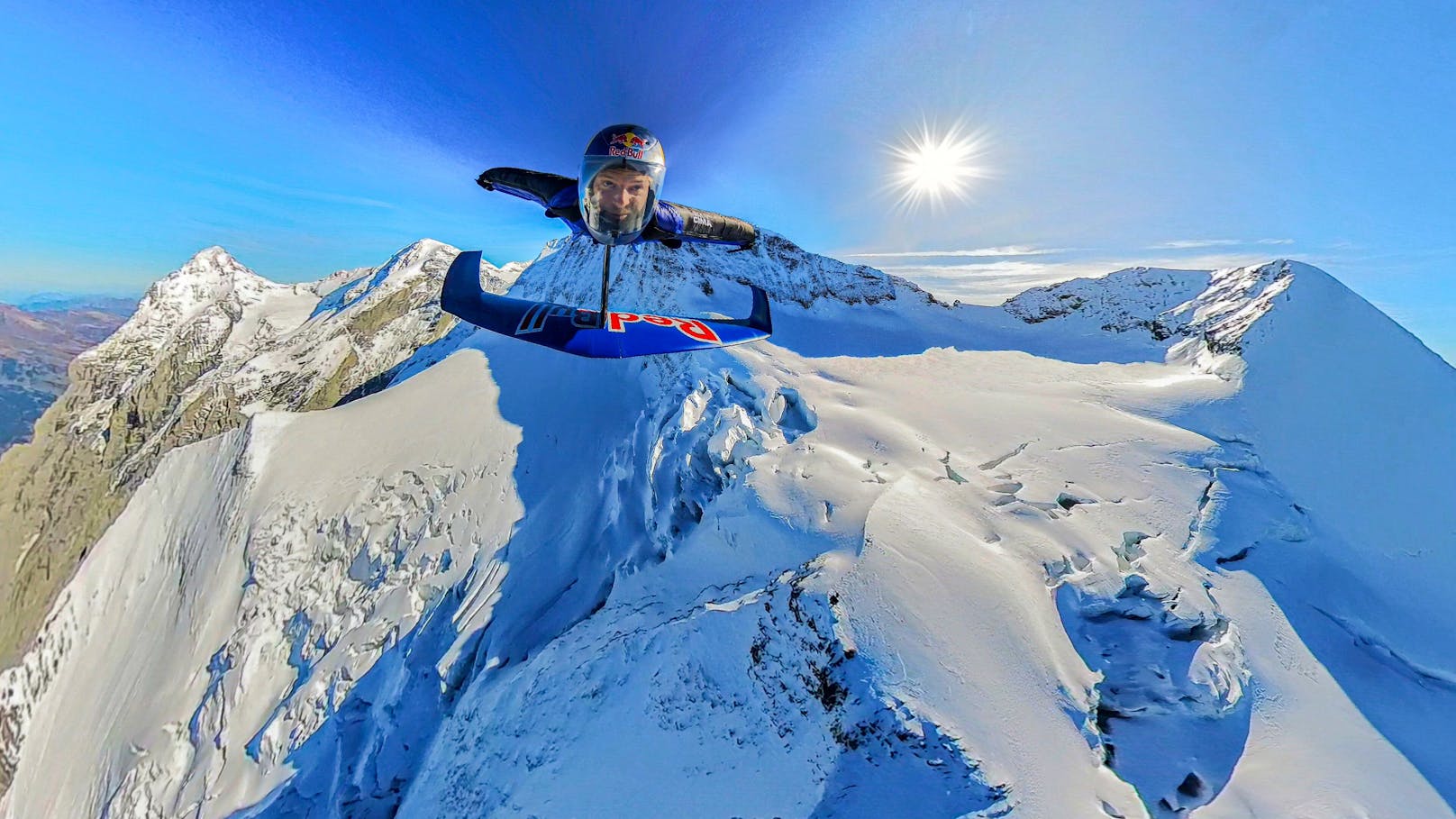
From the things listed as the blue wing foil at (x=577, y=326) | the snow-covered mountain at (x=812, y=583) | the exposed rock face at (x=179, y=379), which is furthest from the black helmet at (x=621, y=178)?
the exposed rock face at (x=179, y=379)

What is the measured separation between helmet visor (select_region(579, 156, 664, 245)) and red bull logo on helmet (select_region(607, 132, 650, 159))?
110 mm

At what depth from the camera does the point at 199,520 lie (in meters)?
29.2

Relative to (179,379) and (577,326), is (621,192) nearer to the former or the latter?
(577,326)

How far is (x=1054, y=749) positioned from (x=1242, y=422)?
49.2 feet

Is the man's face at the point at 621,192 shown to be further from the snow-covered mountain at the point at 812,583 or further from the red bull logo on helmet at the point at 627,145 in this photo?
the snow-covered mountain at the point at 812,583

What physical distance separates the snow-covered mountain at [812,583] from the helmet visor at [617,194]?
781 cm

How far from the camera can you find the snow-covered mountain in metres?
7.52

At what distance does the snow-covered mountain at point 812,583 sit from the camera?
24.7 ft

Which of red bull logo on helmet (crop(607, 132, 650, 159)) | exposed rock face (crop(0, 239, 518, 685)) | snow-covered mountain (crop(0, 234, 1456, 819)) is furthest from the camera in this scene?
exposed rock face (crop(0, 239, 518, 685))

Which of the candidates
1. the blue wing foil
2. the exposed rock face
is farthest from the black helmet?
the exposed rock face

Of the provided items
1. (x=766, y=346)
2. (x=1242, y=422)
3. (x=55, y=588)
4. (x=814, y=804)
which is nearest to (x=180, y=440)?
(x=55, y=588)

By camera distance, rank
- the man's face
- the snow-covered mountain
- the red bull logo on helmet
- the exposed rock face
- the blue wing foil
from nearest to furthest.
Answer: the red bull logo on helmet < the man's face < the snow-covered mountain < the blue wing foil < the exposed rock face

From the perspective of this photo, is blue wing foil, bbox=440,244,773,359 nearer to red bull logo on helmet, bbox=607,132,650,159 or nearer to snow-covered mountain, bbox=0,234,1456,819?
red bull logo on helmet, bbox=607,132,650,159

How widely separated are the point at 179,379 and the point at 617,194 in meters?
96.7
